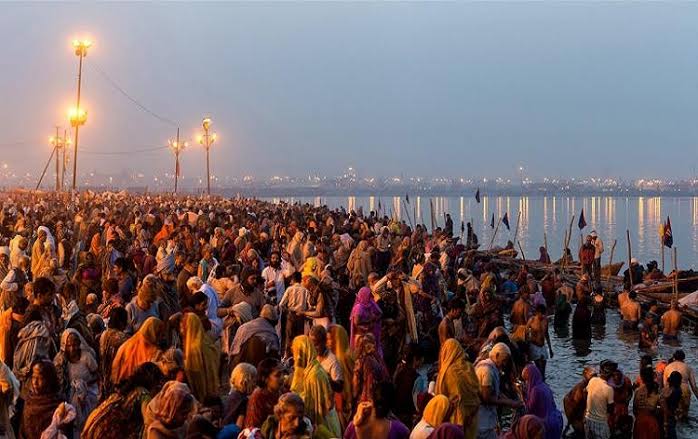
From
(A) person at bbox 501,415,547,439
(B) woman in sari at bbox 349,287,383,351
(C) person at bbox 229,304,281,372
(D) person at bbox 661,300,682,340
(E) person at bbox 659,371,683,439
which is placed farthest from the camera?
(D) person at bbox 661,300,682,340

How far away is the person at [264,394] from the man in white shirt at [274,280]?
244 inches

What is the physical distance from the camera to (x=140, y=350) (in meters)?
7.27

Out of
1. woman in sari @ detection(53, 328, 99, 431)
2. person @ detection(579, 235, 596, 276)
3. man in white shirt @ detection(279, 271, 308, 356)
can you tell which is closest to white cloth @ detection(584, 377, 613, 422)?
man in white shirt @ detection(279, 271, 308, 356)

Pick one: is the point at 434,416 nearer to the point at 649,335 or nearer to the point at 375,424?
the point at 375,424

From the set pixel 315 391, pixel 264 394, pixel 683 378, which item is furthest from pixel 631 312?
pixel 264 394

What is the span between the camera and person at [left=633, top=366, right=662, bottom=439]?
9.02 meters

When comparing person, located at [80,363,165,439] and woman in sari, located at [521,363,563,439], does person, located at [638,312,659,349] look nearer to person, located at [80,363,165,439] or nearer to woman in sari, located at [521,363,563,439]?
woman in sari, located at [521,363,563,439]

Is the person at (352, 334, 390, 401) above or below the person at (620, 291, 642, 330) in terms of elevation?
above

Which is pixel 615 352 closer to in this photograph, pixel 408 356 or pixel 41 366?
pixel 408 356

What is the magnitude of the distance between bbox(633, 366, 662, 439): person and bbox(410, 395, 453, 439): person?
383 cm

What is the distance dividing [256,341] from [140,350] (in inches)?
51.0

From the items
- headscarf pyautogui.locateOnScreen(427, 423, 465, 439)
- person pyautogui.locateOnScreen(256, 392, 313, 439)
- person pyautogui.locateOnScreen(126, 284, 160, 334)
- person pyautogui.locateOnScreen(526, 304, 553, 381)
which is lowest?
person pyautogui.locateOnScreen(526, 304, 553, 381)

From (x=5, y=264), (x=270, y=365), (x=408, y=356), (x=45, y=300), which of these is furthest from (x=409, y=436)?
(x=5, y=264)

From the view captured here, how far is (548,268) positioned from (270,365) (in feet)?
86.2
